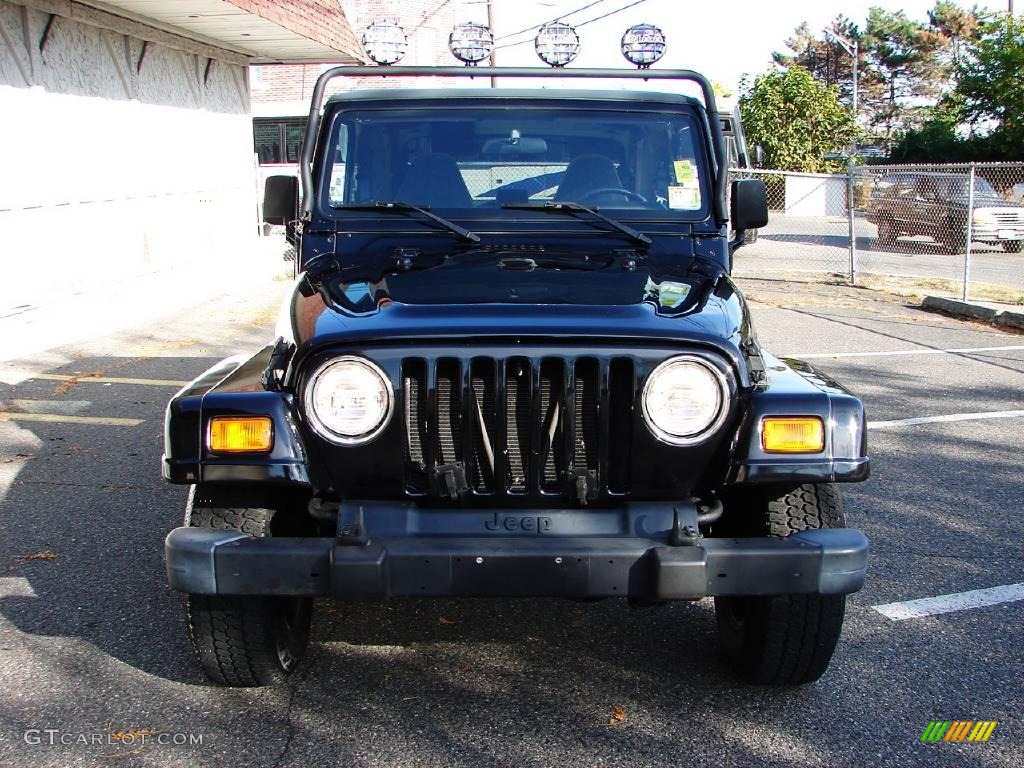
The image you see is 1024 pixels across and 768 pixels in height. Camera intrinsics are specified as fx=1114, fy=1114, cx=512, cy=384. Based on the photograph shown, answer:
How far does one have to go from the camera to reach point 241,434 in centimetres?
307

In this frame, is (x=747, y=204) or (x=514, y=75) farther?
(x=514, y=75)

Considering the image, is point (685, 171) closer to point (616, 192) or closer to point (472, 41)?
point (616, 192)

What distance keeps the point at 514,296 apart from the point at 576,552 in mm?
813

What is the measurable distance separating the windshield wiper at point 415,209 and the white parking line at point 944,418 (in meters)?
3.88

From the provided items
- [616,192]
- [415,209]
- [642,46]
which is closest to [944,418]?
[642,46]

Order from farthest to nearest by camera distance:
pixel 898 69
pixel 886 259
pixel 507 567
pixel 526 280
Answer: pixel 898 69
pixel 886 259
pixel 526 280
pixel 507 567

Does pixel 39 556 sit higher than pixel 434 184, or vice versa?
pixel 434 184

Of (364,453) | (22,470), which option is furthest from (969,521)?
(22,470)

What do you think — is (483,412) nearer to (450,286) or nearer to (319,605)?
(450,286)

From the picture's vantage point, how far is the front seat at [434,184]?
14.3 ft

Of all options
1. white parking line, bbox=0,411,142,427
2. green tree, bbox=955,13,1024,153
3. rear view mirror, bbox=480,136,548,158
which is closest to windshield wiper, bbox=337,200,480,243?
rear view mirror, bbox=480,136,548,158

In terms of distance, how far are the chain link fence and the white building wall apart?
330 inches

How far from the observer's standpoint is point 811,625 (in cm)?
333

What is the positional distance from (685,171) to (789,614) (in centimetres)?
195
